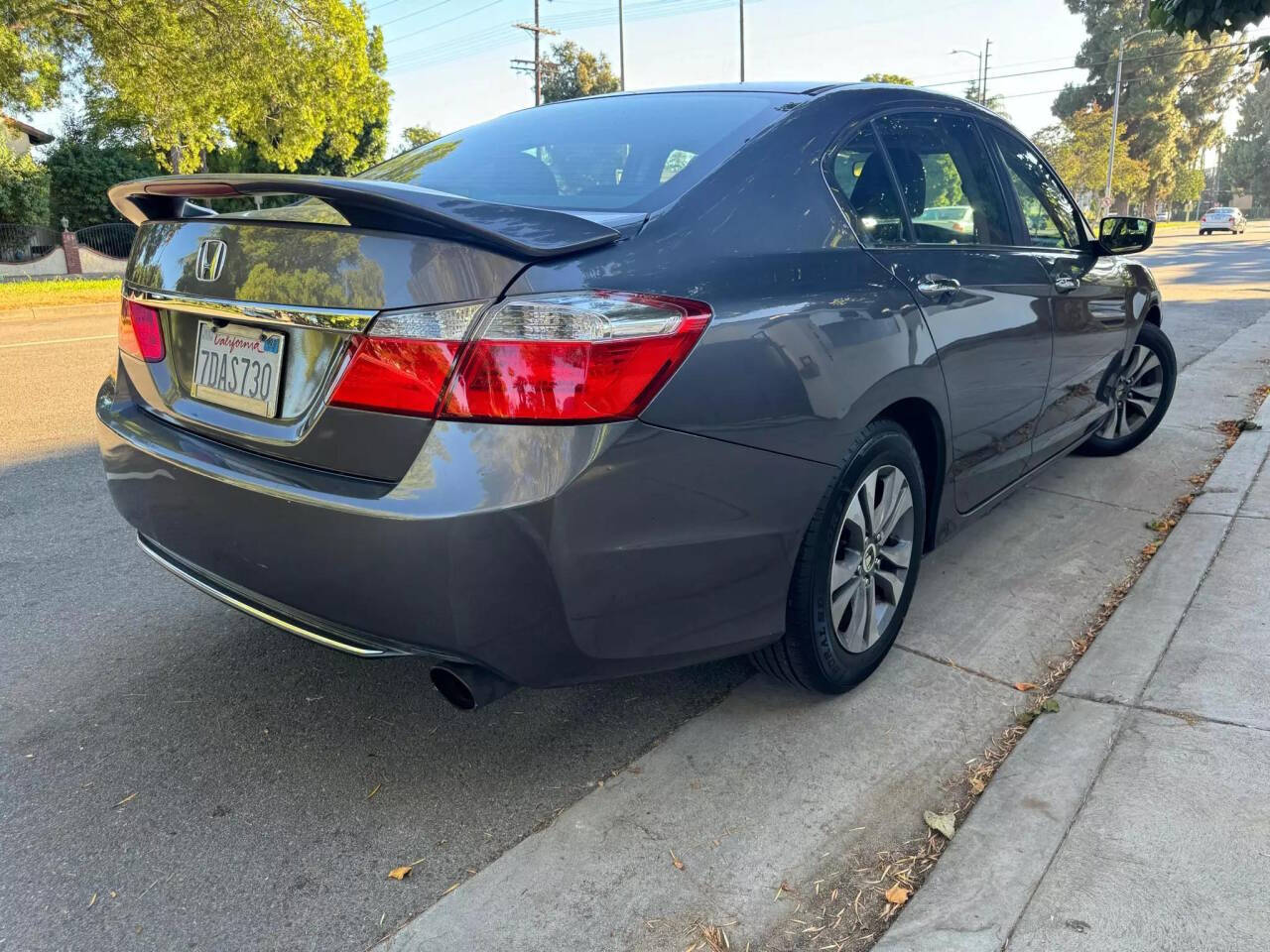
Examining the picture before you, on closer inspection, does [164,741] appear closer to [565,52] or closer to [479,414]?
[479,414]

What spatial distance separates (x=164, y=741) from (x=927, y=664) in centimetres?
219

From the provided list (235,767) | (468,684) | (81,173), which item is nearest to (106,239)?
(81,173)

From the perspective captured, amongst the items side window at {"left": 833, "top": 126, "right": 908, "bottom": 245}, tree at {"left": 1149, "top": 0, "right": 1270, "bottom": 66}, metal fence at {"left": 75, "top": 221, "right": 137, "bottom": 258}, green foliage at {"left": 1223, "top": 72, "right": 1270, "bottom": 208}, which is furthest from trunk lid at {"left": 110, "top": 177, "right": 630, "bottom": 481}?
green foliage at {"left": 1223, "top": 72, "right": 1270, "bottom": 208}

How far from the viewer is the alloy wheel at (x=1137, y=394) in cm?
500

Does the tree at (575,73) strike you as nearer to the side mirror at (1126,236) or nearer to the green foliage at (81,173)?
the green foliage at (81,173)

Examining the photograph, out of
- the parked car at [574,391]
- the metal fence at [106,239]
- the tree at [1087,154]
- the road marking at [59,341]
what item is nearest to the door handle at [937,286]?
the parked car at [574,391]

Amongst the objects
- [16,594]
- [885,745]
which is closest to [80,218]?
[16,594]

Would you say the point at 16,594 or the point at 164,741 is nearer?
the point at 164,741

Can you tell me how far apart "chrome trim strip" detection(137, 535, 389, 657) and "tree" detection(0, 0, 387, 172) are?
1997 centimetres

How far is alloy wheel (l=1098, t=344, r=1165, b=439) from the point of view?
5.00m

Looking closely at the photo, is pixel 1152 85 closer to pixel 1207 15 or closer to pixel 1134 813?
pixel 1207 15

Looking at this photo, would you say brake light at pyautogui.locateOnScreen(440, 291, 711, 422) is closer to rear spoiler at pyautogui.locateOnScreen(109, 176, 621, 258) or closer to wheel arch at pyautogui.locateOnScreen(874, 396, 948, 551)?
rear spoiler at pyautogui.locateOnScreen(109, 176, 621, 258)

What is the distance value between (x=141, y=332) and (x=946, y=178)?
8.13 feet

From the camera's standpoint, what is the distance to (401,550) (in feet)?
6.19
